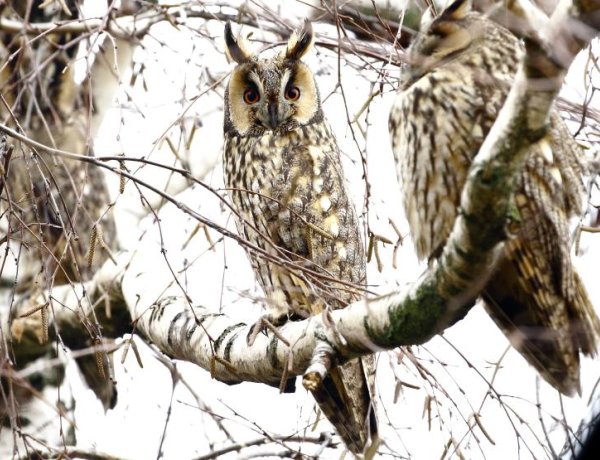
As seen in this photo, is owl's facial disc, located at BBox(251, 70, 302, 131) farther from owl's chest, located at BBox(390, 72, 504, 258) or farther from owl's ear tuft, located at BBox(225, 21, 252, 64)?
owl's chest, located at BBox(390, 72, 504, 258)

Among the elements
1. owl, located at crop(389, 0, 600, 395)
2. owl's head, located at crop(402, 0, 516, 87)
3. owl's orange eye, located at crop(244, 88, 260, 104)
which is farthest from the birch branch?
owl's orange eye, located at crop(244, 88, 260, 104)

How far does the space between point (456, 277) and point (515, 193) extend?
40cm

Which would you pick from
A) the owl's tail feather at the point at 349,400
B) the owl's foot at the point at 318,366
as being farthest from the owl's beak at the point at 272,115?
the owl's foot at the point at 318,366

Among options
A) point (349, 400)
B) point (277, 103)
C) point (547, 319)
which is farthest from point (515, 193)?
point (277, 103)

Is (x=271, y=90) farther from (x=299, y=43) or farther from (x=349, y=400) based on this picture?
(x=349, y=400)

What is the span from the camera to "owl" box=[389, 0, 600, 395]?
97.6 inches

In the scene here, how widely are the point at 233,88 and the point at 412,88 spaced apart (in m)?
1.46

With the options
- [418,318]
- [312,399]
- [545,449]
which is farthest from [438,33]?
[312,399]

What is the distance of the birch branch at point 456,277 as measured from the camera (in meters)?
1.64

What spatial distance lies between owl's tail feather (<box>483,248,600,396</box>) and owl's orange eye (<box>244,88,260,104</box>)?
1.70 metres

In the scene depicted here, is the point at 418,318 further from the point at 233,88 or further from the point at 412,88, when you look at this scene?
the point at 233,88

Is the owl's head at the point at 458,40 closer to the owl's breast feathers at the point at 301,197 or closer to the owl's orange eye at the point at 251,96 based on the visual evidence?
the owl's breast feathers at the point at 301,197

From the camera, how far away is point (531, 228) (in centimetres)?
246

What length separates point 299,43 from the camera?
12.7ft
